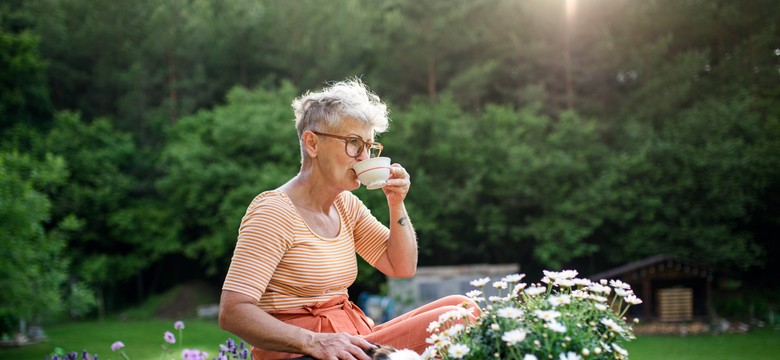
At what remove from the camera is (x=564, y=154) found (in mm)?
14133

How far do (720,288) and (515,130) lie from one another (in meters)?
5.26

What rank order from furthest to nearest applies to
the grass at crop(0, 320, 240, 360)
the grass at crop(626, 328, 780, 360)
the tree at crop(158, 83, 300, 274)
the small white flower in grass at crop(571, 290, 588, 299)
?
the tree at crop(158, 83, 300, 274)
the grass at crop(0, 320, 240, 360)
the grass at crop(626, 328, 780, 360)
the small white flower in grass at crop(571, 290, 588, 299)

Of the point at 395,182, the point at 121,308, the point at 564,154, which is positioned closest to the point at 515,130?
the point at 564,154

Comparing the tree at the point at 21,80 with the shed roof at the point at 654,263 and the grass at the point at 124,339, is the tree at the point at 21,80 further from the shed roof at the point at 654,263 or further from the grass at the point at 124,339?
the shed roof at the point at 654,263

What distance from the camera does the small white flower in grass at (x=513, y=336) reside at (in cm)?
149

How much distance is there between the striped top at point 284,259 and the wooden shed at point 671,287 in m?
10.9

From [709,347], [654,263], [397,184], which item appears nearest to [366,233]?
A: [397,184]

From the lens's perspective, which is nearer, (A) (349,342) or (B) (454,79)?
(A) (349,342)

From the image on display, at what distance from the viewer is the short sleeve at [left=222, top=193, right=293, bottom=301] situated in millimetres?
1792

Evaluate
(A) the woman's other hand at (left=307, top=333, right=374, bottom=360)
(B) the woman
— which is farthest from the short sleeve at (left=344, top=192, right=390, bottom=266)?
(A) the woman's other hand at (left=307, top=333, right=374, bottom=360)

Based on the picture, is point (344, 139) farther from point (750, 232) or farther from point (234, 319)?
point (750, 232)

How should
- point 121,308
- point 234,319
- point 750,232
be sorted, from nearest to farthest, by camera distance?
point 234,319, point 750,232, point 121,308

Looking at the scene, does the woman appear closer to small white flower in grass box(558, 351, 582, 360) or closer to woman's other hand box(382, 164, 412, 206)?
woman's other hand box(382, 164, 412, 206)

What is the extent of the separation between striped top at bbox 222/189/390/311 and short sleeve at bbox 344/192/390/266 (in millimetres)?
146
